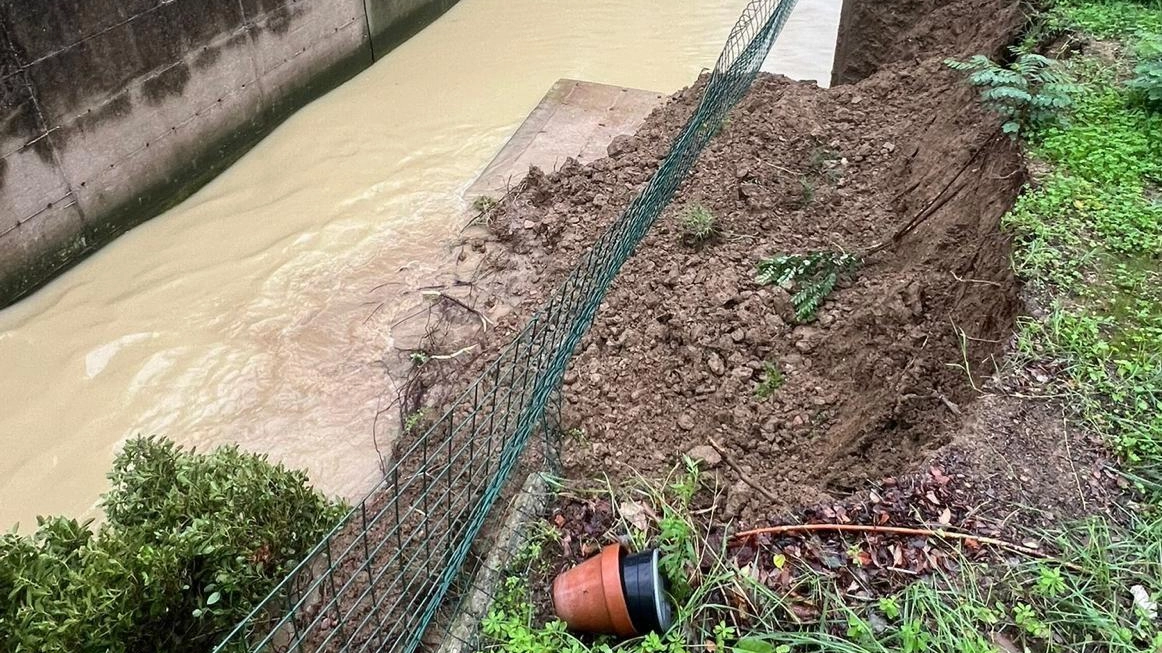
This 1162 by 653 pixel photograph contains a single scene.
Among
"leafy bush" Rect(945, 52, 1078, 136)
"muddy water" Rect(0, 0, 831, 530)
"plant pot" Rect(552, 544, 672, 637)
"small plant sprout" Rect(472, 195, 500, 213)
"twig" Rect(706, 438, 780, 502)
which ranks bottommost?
"muddy water" Rect(0, 0, 831, 530)

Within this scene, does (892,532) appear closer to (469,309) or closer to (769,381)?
(769,381)

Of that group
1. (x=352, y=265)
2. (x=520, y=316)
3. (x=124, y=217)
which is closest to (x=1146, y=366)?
(x=520, y=316)

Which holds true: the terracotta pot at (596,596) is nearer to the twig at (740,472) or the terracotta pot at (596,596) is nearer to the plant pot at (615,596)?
the plant pot at (615,596)

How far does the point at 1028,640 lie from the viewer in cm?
207

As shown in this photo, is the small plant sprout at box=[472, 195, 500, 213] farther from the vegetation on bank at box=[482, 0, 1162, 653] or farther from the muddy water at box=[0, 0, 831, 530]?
the vegetation on bank at box=[482, 0, 1162, 653]

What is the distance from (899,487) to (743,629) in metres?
0.71

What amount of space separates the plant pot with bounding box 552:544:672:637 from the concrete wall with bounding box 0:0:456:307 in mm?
5172

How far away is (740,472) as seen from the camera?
284 cm

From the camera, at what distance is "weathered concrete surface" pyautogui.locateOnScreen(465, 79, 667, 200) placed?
6.60 meters

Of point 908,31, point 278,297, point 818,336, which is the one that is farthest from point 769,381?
point 908,31

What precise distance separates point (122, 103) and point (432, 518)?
4614mm

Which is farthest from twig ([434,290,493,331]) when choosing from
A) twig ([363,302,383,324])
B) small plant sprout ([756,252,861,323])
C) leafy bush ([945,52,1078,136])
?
leafy bush ([945,52,1078,136])

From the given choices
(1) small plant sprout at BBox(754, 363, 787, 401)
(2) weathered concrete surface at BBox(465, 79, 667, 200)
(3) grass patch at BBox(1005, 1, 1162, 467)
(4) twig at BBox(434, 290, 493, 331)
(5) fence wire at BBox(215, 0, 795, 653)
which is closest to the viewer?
(3) grass patch at BBox(1005, 1, 1162, 467)

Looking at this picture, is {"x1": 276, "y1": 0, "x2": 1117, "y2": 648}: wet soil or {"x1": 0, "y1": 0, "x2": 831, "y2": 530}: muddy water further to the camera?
{"x1": 0, "y1": 0, "x2": 831, "y2": 530}: muddy water
